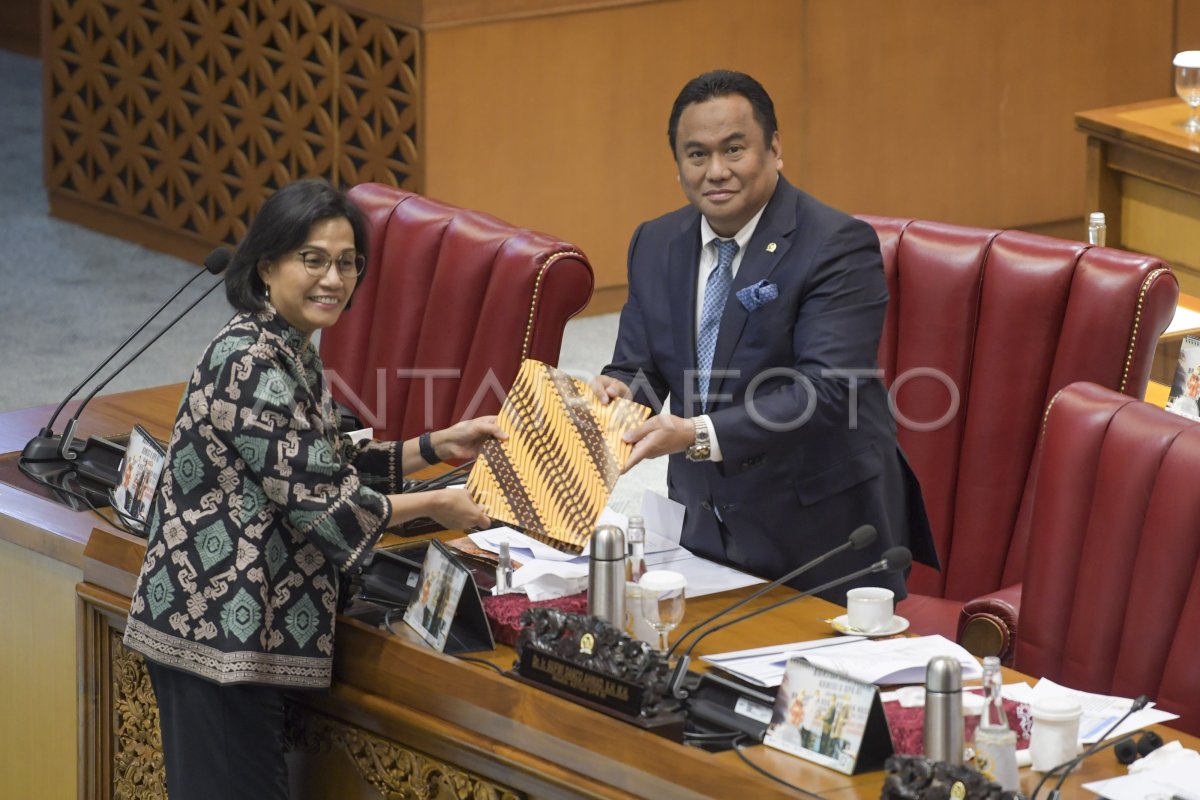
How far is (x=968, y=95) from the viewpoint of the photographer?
7.50m

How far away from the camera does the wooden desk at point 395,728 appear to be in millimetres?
2473

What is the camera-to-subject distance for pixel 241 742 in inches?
110

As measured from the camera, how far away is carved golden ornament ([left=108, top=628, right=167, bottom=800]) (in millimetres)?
3178

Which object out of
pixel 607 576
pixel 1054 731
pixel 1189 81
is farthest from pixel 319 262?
pixel 1189 81

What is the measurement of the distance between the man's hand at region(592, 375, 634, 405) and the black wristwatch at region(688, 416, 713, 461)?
12 cm

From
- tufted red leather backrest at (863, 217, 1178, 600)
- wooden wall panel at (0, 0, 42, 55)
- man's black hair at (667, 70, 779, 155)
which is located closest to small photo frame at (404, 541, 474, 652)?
man's black hair at (667, 70, 779, 155)

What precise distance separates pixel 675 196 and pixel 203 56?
181 centimetres

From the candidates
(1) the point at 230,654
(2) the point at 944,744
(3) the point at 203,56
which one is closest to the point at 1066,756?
(2) the point at 944,744

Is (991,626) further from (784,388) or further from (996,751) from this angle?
(996,751)

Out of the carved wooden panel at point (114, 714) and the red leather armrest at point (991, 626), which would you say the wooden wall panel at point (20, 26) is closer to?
the carved wooden panel at point (114, 714)

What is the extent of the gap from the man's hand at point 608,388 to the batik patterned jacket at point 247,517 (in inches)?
16.5

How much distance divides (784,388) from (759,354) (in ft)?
0.33

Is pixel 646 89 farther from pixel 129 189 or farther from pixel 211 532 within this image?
pixel 211 532

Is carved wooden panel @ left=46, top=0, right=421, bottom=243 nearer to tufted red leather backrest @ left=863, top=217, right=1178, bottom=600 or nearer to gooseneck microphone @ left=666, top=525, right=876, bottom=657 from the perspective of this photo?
tufted red leather backrest @ left=863, top=217, right=1178, bottom=600
